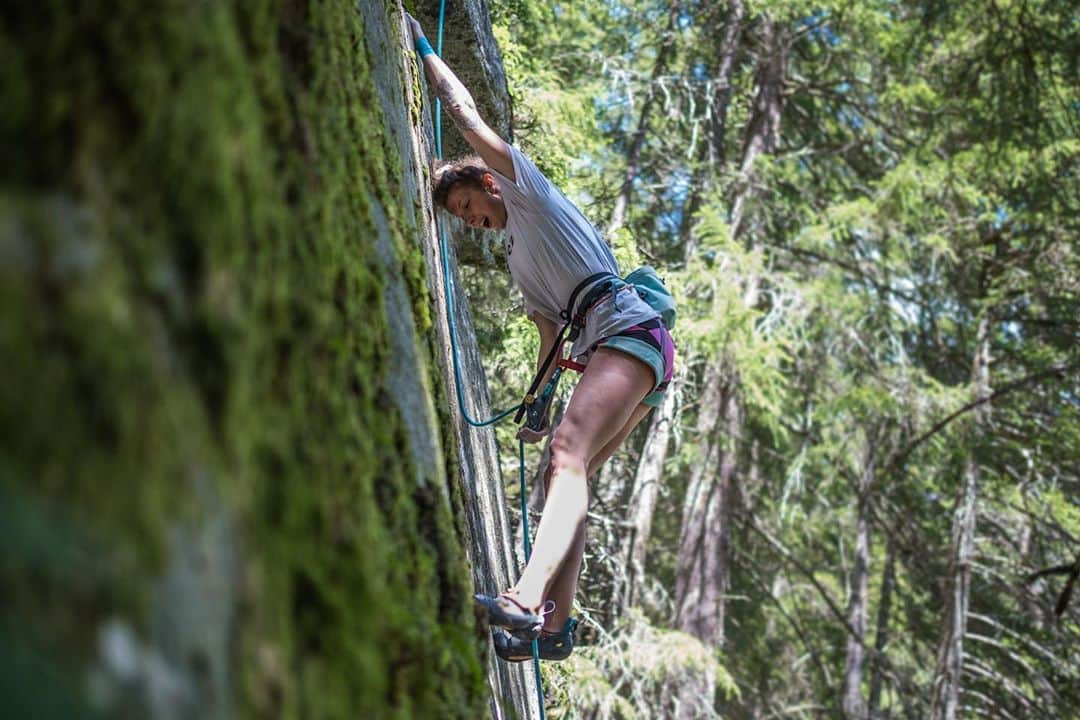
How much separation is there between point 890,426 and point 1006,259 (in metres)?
2.57

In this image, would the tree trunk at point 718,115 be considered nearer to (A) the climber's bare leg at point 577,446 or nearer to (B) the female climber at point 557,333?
(B) the female climber at point 557,333

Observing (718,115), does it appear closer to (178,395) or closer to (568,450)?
(568,450)

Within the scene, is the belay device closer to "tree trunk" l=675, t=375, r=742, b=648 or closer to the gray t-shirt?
the gray t-shirt

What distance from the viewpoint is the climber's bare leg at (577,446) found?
3.33 meters

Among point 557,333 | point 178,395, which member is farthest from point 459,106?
point 178,395

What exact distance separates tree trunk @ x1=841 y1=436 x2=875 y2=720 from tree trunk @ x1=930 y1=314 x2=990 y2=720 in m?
1.04

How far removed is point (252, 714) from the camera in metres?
1.00

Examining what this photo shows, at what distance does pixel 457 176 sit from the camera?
13.4 feet

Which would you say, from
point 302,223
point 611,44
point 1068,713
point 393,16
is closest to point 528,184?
point 393,16

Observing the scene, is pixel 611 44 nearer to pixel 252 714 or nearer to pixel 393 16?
pixel 393 16

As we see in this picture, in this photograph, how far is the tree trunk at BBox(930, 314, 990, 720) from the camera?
35.9ft

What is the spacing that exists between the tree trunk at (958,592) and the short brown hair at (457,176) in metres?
8.92

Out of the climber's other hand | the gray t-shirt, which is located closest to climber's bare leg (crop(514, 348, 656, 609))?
the gray t-shirt

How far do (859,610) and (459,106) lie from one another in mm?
11696
